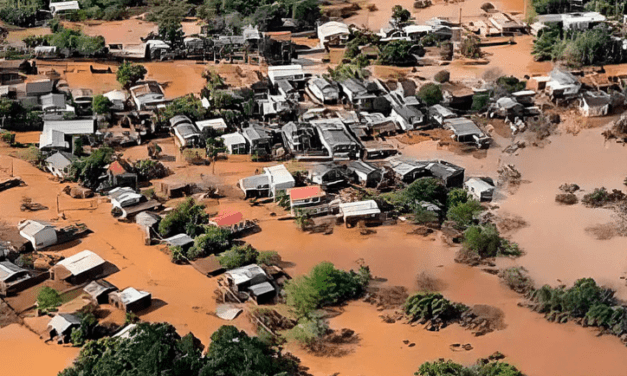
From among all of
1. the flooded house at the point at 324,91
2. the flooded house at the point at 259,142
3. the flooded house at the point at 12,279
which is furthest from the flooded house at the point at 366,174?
the flooded house at the point at 12,279

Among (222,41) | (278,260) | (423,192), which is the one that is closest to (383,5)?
(222,41)

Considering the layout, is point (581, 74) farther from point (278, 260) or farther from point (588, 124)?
point (278, 260)

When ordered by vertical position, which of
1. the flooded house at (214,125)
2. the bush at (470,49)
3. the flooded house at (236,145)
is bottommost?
the flooded house at (236,145)

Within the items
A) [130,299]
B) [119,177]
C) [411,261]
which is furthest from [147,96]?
[411,261]

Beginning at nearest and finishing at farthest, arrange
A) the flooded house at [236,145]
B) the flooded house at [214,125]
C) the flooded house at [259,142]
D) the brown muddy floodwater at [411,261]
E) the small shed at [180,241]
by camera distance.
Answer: the brown muddy floodwater at [411,261], the small shed at [180,241], the flooded house at [259,142], the flooded house at [236,145], the flooded house at [214,125]

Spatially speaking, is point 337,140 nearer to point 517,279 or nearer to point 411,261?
point 411,261

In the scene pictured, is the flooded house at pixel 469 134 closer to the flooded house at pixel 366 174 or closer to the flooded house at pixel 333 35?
the flooded house at pixel 366 174

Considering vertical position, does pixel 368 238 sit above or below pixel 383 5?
below
